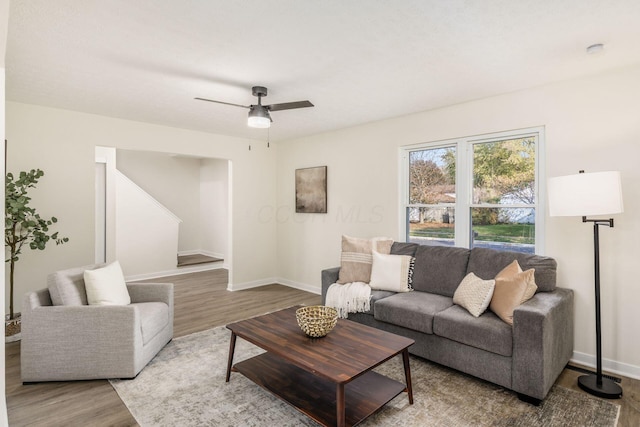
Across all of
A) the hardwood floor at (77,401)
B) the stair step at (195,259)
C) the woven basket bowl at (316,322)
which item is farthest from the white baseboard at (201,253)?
the woven basket bowl at (316,322)

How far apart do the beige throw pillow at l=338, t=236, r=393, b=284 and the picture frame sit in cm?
134

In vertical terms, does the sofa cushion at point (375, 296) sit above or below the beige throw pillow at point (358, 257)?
below

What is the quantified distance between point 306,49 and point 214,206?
6175 mm

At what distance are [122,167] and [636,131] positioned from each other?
7.95 meters

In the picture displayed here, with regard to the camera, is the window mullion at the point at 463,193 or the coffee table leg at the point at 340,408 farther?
the window mullion at the point at 463,193

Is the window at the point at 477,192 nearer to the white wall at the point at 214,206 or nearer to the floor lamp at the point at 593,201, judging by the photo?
the floor lamp at the point at 593,201

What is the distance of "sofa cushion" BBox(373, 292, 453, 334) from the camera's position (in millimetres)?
2885

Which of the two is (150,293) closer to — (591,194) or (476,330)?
(476,330)

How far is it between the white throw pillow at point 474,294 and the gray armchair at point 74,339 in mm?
2692

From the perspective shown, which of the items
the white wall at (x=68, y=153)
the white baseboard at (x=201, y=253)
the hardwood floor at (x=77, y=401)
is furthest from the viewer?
the white baseboard at (x=201, y=253)

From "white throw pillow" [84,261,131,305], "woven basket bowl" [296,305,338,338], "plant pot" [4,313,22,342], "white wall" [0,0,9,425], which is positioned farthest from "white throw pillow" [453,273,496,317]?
"plant pot" [4,313,22,342]

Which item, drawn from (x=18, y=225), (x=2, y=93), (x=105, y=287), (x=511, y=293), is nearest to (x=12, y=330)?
(x=18, y=225)

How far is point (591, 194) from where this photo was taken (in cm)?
246

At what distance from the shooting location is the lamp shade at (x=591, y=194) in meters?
2.43
